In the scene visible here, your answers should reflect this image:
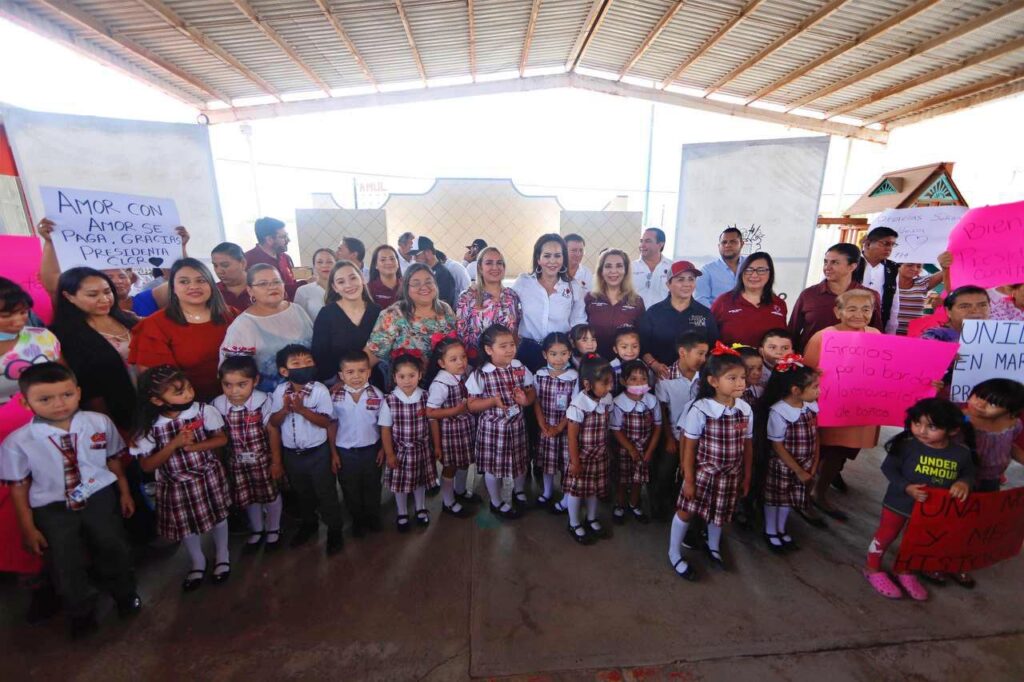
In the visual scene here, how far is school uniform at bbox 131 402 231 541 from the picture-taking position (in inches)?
81.9

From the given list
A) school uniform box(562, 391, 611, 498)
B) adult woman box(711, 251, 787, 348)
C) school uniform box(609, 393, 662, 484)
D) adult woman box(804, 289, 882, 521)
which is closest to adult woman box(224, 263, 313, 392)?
school uniform box(562, 391, 611, 498)

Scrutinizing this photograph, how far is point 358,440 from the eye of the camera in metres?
2.50

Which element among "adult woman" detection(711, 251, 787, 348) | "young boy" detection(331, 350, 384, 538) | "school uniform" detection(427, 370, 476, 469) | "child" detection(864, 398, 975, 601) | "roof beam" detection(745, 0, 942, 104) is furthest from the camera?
"roof beam" detection(745, 0, 942, 104)

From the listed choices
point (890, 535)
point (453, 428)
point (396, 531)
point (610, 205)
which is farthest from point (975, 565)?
point (610, 205)

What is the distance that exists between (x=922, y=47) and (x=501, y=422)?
845 centimetres

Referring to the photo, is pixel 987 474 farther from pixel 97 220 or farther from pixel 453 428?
pixel 97 220

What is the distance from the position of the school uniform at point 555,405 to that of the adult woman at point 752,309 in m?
1.15

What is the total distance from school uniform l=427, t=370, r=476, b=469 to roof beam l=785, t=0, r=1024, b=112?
26.4ft

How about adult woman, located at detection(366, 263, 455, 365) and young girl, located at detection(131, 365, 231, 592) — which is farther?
adult woman, located at detection(366, 263, 455, 365)

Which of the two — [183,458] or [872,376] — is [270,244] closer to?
[183,458]

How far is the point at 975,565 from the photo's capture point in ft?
6.85

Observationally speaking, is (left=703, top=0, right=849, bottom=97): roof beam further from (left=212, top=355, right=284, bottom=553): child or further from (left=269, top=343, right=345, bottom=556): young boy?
(left=212, top=355, right=284, bottom=553): child

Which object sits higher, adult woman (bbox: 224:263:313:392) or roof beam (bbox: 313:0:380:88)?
roof beam (bbox: 313:0:380:88)

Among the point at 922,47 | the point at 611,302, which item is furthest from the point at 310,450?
the point at 922,47
